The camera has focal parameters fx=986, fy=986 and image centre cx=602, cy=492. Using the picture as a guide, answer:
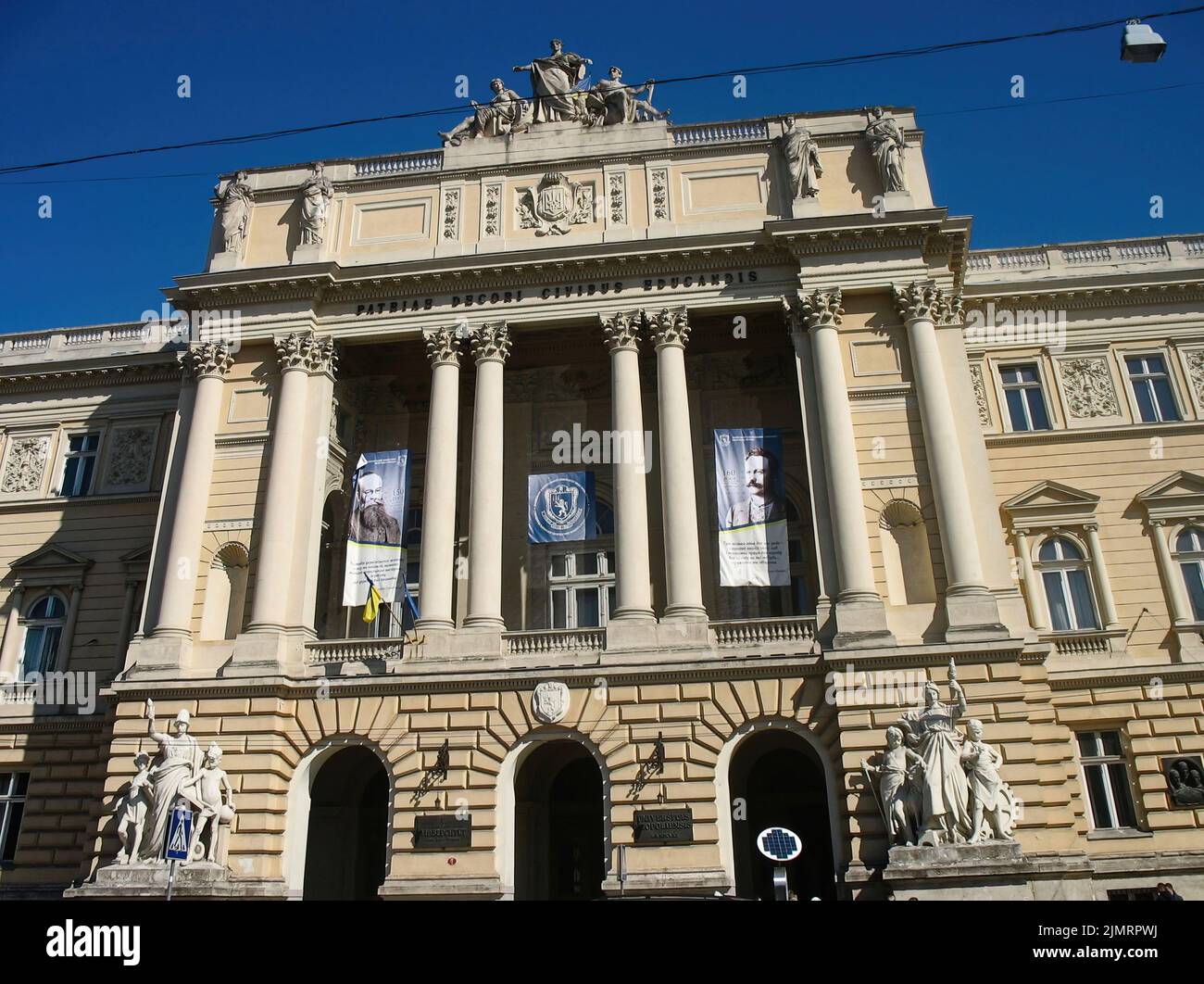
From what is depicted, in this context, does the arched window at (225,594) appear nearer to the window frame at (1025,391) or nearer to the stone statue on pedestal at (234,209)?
the stone statue on pedestal at (234,209)

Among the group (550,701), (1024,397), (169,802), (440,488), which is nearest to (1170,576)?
(1024,397)

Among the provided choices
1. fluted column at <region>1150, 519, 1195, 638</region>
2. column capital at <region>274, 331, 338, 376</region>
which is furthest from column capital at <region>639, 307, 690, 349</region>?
fluted column at <region>1150, 519, 1195, 638</region>

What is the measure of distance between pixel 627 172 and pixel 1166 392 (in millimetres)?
18236

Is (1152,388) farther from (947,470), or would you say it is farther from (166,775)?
(166,775)

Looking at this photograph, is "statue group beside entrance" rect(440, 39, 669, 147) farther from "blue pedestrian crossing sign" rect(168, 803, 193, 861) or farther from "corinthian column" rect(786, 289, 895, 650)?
"blue pedestrian crossing sign" rect(168, 803, 193, 861)

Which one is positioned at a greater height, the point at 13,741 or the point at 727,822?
the point at 13,741

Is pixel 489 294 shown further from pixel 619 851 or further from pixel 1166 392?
pixel 1166 392

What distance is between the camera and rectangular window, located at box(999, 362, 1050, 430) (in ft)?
101

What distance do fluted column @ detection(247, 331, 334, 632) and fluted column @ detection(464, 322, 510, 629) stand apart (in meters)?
4.81

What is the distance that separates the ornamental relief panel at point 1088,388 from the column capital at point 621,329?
13.8 m

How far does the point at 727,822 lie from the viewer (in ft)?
76.2

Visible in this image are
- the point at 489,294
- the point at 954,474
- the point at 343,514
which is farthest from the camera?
the point at 343,514

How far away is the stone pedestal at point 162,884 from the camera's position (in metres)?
22.7
